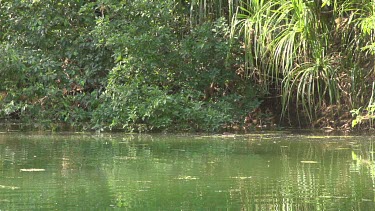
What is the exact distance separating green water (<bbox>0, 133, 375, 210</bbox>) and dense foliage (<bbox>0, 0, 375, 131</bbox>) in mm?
1066

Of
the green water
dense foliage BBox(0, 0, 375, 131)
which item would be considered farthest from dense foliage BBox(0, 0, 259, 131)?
the green water

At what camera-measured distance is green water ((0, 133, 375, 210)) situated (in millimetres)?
4527

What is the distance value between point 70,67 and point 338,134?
3.49m

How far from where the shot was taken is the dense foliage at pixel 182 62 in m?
9.49

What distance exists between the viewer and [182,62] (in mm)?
10031

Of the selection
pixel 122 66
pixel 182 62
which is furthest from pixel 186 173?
pixel 182 62

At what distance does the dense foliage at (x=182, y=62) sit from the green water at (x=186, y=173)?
1066 millimetres

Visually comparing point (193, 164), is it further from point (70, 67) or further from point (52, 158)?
point (70, 67)

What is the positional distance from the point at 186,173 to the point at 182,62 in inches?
173

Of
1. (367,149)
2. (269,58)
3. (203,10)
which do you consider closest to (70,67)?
(203,10)

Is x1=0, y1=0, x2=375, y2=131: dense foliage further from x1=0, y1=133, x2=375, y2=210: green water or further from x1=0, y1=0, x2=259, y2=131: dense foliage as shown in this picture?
x1=0, y1=133, x2=375, y2=210: green water

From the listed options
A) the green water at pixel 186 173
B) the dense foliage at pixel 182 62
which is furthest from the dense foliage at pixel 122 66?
the green water at pixel 186 173

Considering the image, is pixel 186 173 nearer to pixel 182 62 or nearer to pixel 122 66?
pixel 122 66

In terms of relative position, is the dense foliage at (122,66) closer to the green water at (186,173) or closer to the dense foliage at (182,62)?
the dense foliage at (182,62)
